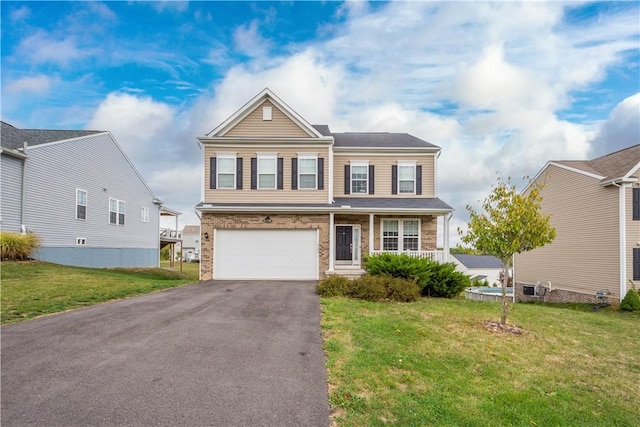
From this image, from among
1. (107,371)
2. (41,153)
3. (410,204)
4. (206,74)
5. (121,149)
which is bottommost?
(107,371)

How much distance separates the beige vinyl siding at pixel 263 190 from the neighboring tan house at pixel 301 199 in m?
0.05

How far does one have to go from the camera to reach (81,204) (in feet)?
69.8

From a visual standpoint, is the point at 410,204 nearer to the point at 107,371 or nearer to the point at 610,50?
the point at 610,50

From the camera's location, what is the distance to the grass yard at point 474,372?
414 centimetres

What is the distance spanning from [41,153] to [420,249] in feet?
63.6

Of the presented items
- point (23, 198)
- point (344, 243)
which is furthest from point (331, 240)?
point (23, 198)

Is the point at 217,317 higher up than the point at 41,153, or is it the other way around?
the point at 41,153

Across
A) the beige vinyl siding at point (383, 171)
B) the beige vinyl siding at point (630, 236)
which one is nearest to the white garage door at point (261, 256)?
the beige vinyl siding at point (383, 171)

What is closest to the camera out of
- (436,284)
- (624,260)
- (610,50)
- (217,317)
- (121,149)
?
(217,317)

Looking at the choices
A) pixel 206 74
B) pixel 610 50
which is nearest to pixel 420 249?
pixel 610 50

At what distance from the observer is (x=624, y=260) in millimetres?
15547

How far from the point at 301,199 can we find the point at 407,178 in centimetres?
550

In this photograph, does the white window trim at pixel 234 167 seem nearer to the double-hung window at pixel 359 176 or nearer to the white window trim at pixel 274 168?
the white window trim at pixel 274 168

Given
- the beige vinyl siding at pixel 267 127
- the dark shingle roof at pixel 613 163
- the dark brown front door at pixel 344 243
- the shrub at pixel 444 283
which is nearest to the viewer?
the shrub at pixel 444 283
